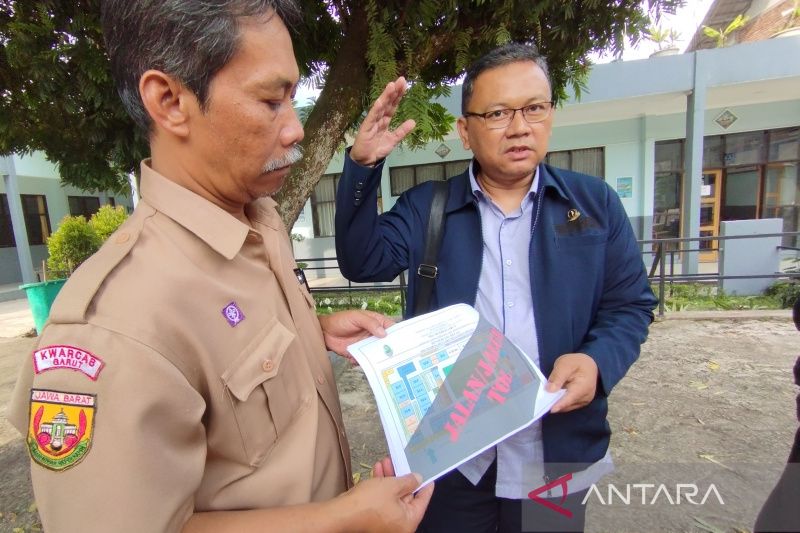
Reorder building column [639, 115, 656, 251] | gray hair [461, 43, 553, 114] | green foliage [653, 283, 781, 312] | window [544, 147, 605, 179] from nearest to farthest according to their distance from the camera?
gray hair [461, 43, 553, 114] < green foliage [653, 283, 781, 312] < building column [639, 115, 656, 251] < window [544, 147, 605, 179]

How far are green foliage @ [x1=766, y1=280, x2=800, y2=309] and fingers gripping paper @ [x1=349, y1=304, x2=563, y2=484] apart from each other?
6448 mm

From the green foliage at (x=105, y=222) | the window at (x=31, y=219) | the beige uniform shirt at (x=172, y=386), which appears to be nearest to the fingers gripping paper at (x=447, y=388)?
the beige uniform shirt at (x=172, y=386)

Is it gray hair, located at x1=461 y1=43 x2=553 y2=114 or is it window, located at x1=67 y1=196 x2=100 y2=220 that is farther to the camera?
window, located at x1=67 y1=196 x2=100 y2=220

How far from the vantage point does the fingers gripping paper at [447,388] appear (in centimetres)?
102

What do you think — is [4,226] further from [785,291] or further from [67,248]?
[785,291]

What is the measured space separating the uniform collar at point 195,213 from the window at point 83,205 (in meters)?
15.3

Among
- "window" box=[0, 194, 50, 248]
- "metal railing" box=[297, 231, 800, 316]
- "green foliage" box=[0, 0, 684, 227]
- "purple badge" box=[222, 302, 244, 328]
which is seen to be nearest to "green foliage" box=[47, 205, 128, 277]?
"metal railing" box=[297, 231, 800, 316]

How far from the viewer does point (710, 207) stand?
1013cm

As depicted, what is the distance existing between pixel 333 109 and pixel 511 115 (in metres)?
1.39

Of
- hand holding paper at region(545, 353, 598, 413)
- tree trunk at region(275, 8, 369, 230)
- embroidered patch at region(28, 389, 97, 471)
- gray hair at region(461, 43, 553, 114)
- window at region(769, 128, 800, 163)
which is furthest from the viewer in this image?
window at region(769, 128, 800, 163)

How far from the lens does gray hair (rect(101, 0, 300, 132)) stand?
808 mm

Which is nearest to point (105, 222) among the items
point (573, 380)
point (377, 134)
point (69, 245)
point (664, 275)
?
point (69, 245)

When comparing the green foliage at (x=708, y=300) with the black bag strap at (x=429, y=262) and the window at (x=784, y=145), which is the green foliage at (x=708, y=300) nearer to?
the window at (x=784, y=145)

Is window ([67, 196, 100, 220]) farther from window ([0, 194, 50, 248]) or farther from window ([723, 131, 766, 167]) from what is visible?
window ([723, 131, 766, 167])
